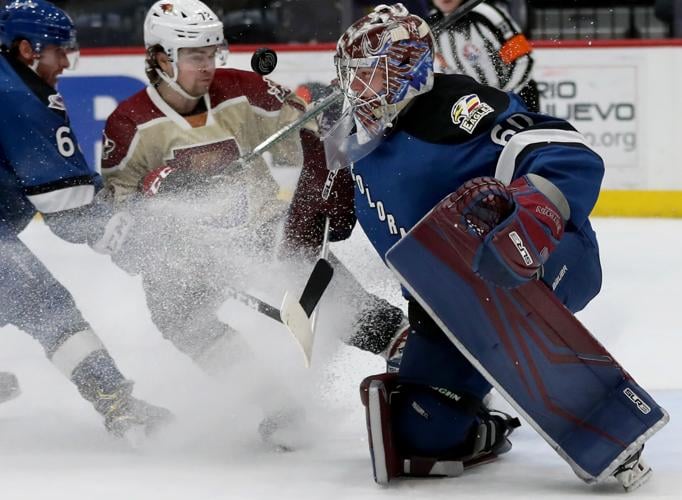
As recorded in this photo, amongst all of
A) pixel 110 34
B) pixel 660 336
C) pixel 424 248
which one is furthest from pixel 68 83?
pixel 424 248

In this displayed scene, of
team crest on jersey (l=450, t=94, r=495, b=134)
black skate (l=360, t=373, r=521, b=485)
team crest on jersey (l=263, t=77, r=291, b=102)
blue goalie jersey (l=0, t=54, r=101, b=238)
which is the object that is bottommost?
black skate (l=360, t=373, r=521, b=485)

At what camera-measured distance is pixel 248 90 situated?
Result: 3400 millimetres

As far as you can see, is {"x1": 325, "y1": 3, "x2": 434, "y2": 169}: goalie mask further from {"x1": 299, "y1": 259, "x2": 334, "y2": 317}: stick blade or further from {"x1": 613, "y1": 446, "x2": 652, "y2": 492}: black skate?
{"x1": 613, "y1": 446, "x2": 652, "y2": 492}: black skate

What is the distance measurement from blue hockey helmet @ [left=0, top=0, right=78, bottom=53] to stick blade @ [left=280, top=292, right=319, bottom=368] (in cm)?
98

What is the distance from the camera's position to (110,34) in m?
6.45

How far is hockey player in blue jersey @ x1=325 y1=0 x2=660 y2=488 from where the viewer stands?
243cm

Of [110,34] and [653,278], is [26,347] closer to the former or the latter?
[653,278]

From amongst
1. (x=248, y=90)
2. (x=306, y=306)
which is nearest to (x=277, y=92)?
(x=248, y=90)

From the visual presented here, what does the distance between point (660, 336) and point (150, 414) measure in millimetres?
1652

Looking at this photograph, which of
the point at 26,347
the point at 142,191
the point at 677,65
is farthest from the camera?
the point at 677,65

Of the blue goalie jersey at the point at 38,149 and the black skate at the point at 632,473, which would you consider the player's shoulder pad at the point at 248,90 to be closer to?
the blue goalie jersey at the point at 38,149

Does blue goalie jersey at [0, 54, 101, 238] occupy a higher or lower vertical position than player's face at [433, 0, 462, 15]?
higher

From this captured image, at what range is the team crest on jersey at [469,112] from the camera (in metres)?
2.46

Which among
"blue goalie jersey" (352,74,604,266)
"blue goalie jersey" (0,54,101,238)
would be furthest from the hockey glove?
"blue goalie jersey" (0,54,101,238)
